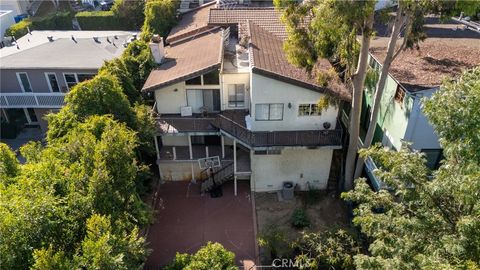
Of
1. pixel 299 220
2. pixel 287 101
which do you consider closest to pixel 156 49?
pixel 287 101

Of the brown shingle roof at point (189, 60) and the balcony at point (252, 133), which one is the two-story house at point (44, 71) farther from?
the balcony at point (252, 133)

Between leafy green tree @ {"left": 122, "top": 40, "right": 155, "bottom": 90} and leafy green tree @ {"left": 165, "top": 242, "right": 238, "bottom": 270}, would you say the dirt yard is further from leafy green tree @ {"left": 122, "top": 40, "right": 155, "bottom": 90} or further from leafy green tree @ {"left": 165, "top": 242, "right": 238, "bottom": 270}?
leafy green tree @ {"left": 122, "top": 40, "right": 155, "bottom": 90}

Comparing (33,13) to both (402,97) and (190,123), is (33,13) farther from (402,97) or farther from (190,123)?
(402,97)

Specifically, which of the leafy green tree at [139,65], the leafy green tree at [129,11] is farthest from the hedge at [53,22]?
the leafy green tree at [139,65]

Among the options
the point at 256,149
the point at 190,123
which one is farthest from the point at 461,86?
the point at 190,123

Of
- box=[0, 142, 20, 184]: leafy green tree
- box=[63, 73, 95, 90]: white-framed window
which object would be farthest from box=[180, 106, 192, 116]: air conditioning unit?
box=[0, 142, 20, 184]: leafy green tree

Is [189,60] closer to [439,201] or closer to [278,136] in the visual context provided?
[278,136]

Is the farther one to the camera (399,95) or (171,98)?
(171,98)
